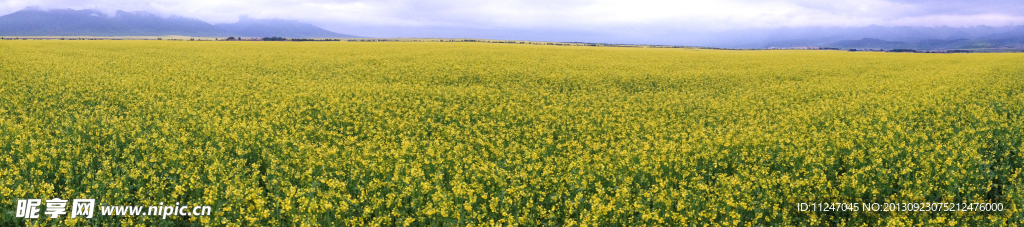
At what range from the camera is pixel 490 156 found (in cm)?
988

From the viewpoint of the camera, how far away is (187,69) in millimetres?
24891

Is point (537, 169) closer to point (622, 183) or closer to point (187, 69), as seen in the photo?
point (622, 183)

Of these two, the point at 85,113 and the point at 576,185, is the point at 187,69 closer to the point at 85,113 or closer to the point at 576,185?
the point at 85,113

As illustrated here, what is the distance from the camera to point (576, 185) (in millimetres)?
7719

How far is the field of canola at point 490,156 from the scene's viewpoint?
22.0ft

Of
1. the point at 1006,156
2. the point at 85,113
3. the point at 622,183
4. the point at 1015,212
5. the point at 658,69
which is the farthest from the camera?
the point at 658,69

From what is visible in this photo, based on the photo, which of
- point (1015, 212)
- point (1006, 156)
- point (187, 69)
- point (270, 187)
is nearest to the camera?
point (1015, 212)

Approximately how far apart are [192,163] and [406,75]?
17102 millimetres

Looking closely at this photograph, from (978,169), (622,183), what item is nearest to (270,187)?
(622,183)

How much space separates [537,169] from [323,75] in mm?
19867

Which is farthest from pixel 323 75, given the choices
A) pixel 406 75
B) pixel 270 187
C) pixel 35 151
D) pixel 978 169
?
pixel 978 169

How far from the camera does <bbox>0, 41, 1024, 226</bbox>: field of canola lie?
6.69 meters

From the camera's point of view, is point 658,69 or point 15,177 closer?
point 15,177

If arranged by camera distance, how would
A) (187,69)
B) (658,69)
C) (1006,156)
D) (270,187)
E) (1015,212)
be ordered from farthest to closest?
1. (658,69)
2. (187,69)
3. (1006,156)
4. (270,187)
5. (1015,212)
